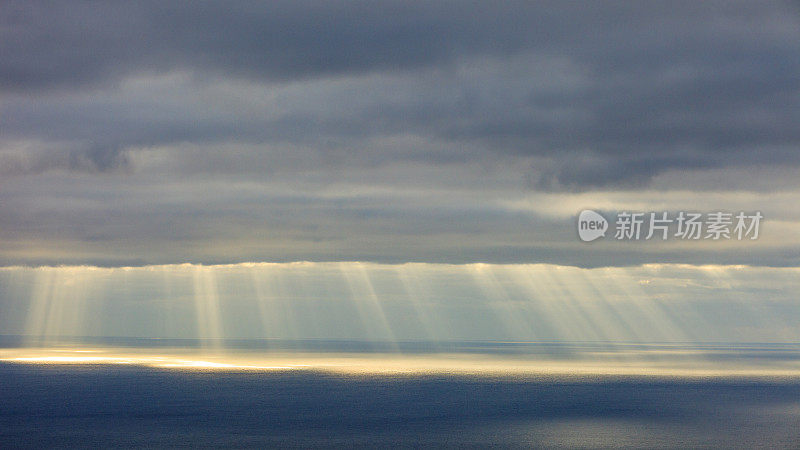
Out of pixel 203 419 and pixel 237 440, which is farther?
pixel 203 419

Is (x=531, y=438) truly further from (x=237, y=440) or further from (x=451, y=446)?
(x=237, y=440)

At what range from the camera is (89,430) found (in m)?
164

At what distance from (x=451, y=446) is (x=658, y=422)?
66.9 meters

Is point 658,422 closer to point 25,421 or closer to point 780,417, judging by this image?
point 780,417

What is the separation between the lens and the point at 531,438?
516 feet

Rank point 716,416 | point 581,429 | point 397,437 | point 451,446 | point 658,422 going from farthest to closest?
point 716,416 < point 658,422 < point 581,429 < point 397,437 < point 451,446

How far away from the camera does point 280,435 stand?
6112 inches

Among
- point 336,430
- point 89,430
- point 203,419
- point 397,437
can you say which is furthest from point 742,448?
point 89,430

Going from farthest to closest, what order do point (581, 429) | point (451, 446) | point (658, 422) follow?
point (658, 422) < point (581, 429) < point (451, 446)

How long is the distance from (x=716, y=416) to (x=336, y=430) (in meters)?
96.6

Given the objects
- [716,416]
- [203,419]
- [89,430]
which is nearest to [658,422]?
[716,416]

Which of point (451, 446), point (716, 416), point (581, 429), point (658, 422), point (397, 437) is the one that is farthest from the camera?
point (716, 416)

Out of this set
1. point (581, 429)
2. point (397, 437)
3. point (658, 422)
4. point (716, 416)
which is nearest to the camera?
point (397, 437)

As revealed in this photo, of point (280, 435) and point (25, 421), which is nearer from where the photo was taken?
point (280, 435)
